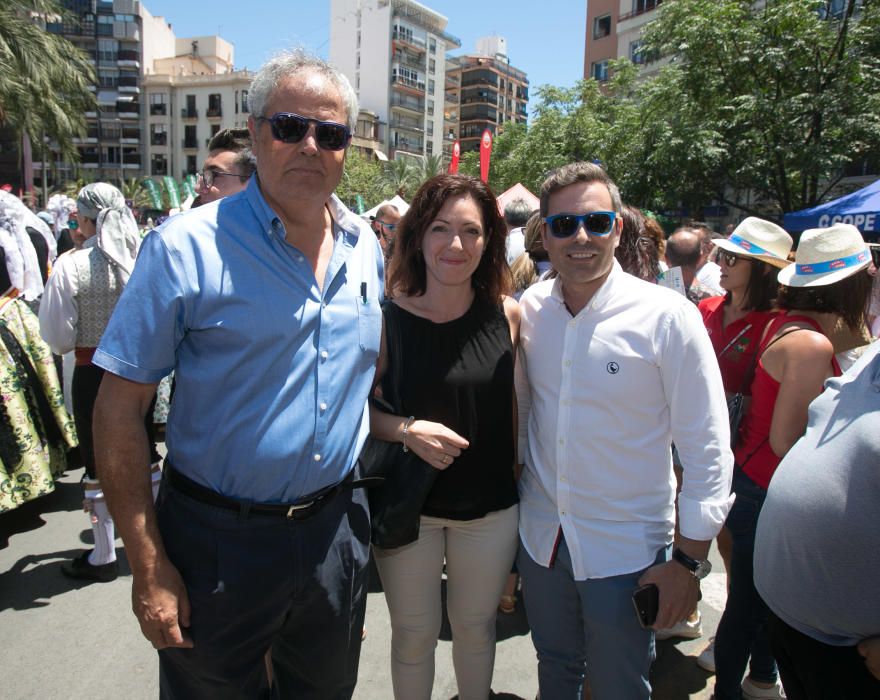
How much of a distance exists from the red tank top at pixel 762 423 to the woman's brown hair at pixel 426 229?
1114 mm

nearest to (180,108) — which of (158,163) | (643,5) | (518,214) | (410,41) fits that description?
(158,163)

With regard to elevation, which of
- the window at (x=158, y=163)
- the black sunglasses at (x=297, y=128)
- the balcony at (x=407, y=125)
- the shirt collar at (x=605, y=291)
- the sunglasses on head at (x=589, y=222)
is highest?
the balcony at (x=407, y=125)

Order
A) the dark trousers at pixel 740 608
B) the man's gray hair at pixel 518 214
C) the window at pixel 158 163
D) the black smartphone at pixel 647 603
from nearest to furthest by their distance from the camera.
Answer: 1. the black smartphone at pixel 647 603
2. the dark trousers at pixel 740 608
3. the man's gray hair at pixel 518 214
4. the window at pixel 158 163

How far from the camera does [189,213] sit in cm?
162

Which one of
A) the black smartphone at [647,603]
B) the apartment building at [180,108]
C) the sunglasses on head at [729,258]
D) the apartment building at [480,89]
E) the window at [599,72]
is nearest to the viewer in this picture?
the black smartphone at [647,603]

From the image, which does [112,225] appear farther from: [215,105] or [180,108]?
[180,108]

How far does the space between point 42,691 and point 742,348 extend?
11.5 ft

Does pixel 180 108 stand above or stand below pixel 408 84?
below

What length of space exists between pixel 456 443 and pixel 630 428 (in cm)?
56

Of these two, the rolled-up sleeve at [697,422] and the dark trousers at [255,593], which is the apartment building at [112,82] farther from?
the rolled-up sleeve at [697,422]

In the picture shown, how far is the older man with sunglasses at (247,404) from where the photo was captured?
1.51 metres

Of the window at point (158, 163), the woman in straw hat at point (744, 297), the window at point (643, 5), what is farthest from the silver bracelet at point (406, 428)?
the window at point (158, 163)

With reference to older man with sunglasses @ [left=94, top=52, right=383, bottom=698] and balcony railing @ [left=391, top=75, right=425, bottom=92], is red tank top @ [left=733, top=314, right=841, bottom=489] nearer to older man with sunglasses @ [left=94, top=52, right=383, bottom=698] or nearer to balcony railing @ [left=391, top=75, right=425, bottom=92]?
older man with sunglasses @ [left=94, top=52, right=383, bottom=698]

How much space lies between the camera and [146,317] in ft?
4.88
